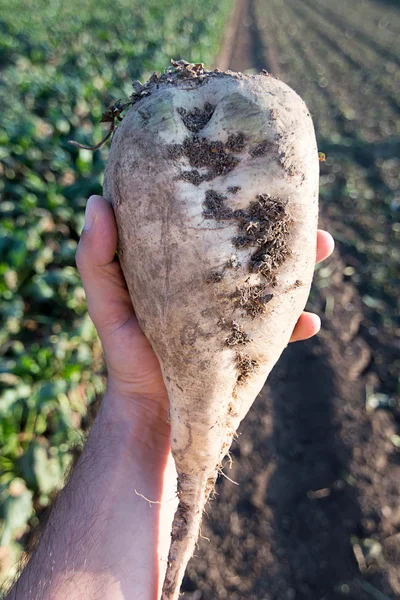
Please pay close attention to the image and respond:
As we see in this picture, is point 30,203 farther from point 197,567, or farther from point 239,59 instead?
point 239,59

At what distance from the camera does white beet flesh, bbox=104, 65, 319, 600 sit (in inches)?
59.0

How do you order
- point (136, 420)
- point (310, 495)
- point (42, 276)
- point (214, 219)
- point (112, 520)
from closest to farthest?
point (214, 219) → point (112, 520) → point (136, 420) → point (310, 495) → point (42, 276)

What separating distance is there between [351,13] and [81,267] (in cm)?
2967

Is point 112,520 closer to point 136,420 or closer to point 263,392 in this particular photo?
point 136,420

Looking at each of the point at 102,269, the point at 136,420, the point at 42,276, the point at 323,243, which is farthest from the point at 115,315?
the point at 42,276

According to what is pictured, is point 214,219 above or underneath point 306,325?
above

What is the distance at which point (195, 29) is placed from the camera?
1533cm

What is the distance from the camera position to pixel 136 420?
207 cm

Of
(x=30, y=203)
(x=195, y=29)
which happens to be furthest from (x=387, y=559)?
(x=195, y=29)

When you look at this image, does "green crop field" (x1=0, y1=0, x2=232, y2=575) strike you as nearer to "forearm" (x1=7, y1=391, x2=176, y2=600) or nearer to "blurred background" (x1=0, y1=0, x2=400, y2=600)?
"blurred background" (x1=0, y1=0, x2=400, y2=600)

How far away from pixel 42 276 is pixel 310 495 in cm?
262

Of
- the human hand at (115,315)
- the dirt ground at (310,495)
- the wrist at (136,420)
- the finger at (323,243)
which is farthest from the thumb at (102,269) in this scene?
the dirt ground at (310,495)

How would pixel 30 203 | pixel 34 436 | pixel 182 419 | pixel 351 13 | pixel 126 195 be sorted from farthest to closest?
pixel 351 13 < pixel 30 203 < pixel 34 436 < pixel 182 419 < pixel 126 195

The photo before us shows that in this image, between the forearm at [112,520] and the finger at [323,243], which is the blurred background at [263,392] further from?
the finger at [323,243]
